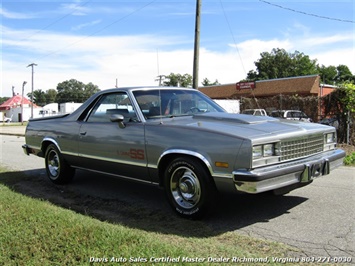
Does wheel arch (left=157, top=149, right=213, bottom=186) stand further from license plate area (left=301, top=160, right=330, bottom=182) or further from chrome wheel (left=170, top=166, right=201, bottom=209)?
license plate area (left=301, top=160, right=330, bottom=182)

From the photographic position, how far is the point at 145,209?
5.04 m

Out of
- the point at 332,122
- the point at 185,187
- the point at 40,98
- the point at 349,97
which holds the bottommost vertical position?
the point at 185,187

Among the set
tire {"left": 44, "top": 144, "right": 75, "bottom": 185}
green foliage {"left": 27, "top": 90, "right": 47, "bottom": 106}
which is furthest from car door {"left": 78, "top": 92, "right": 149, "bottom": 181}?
green foliage {"left": 27, "top": 90, "right": 47, "bottom": 106}

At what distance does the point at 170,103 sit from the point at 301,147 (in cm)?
198

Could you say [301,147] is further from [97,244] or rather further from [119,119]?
[97,244]

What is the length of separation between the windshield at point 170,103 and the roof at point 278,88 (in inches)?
1333

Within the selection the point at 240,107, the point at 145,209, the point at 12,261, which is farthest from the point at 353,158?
the point at 240,107

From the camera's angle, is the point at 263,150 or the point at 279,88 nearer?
the point at 263,150

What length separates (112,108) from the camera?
5.71 metres

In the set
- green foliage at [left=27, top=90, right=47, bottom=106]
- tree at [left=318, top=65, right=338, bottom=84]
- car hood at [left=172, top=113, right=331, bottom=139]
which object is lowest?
car hood at [left=172, top=113, right=331, bottom=139]

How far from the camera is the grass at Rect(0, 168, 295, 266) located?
326 cm

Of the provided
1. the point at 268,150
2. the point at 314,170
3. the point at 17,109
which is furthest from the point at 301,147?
the point at 17,109

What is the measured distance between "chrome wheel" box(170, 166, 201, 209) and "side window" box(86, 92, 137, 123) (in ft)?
3.71

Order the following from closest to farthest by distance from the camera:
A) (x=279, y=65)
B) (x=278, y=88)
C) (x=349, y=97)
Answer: (x=349, y=97), (x=278, y=88), (x=279, y=65)
